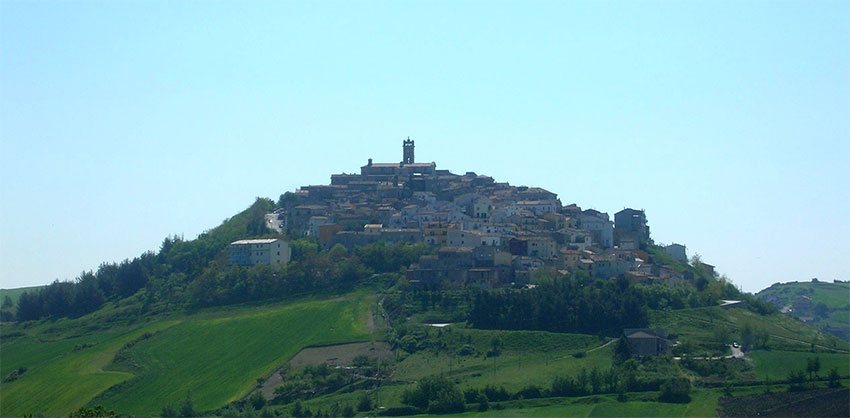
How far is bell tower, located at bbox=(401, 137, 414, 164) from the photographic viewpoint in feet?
315

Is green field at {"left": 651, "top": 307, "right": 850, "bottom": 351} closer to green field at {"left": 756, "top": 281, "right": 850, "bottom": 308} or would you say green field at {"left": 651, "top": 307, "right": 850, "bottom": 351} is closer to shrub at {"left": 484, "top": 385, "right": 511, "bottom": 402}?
shrub at {"left": 484, "top": 385, "right": 511, "bottom": 402}

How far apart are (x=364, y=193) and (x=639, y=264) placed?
24860 millimetres

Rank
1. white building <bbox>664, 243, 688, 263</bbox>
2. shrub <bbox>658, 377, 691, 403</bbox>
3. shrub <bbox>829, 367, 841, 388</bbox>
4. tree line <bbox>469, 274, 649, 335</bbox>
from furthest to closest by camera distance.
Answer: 1. white building <bbox>664, 243, 688, 263</bbox>
2. tree line <bbox>469, 274, 649, 335</bbox>
3. shrub <bbox>829, 367, 841, 388</bbox>
4. shrub <bbox>658, 377, 691, 403</bbox>

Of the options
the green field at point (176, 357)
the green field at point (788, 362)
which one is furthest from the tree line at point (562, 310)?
the green field at point (176, 357)

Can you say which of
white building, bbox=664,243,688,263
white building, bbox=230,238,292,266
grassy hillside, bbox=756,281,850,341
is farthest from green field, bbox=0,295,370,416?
grassy hillside, bbox=756,281,850,341

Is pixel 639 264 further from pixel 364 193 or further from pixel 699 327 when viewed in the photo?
pixel 364 193

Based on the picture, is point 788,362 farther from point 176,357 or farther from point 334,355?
point 176,357

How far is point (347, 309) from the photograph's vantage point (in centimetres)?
6400

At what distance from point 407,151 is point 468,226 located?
23.0 metres

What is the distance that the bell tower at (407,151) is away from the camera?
96125mm

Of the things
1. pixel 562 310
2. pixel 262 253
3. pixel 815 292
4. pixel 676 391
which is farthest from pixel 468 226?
pixel 815 292

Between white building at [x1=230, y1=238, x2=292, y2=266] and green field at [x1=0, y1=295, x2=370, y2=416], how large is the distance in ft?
18.8

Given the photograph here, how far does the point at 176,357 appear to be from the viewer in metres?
61.3

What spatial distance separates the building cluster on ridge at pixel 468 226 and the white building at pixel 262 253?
0.52m
